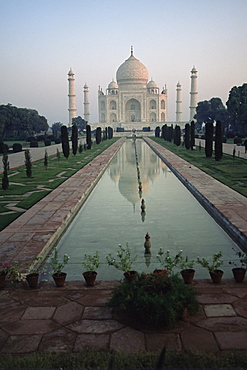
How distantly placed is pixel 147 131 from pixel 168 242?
39606 mm

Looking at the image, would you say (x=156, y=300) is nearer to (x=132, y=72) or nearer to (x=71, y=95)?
(x=71, y=95)

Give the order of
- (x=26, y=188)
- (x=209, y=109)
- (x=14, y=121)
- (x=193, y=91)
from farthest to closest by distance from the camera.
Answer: (x=193, y=91), (x=209, y=109), (x=14, y=121), (x=26, y=188)

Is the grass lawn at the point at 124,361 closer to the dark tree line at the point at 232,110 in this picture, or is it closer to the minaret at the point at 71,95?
the dark tree line at the point at 232,110

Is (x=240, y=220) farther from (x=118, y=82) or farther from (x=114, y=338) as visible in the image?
(x=118, y=82)

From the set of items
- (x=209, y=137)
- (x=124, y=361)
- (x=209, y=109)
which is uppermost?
(x=209, y=109)

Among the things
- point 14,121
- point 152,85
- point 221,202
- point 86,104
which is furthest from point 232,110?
point 86,104

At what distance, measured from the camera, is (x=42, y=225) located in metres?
5.08

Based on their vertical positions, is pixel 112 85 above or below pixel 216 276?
above

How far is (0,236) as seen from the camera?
4598 millimetres

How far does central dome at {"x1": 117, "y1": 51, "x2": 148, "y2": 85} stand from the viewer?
4975 centimetres

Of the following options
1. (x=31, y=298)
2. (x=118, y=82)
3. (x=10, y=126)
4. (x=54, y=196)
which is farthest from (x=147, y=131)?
(x=31, y=298)

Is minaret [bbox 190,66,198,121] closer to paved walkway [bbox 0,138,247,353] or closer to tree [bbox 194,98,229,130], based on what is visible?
tree [bbox 194,98,229,130]

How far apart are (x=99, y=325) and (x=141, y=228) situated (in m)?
2.80

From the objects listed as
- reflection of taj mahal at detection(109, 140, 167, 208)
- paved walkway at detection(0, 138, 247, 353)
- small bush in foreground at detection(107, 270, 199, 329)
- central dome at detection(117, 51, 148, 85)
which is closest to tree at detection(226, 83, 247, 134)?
reflection of taj mahal at detection(109, 140, 167, 208)
